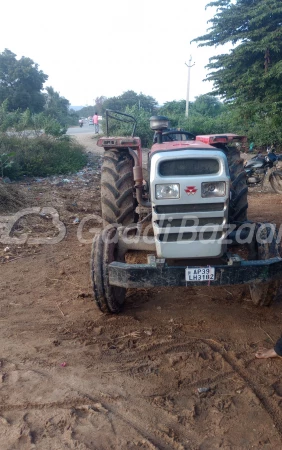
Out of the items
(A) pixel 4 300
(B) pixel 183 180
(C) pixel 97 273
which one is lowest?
(A) pixel 4 300

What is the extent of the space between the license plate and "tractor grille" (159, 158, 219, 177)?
813mm

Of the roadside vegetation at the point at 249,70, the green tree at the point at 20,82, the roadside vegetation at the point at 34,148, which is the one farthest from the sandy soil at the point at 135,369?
the green tree at the point at 20,82

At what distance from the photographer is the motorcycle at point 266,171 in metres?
10.3

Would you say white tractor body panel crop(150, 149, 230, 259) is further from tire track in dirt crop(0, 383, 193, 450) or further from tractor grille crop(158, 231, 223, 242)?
tire track in dirt crop(0, 383, 193, 450)

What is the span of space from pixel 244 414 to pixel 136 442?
0.78 meters

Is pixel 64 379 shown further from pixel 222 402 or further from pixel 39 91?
pixel 39 91

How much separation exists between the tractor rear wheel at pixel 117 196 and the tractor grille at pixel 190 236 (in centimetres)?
113

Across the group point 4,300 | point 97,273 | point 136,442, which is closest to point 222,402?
point 136,442

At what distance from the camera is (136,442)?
258 centimetres

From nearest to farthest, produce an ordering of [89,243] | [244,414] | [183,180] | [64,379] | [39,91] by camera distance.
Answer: [244,414]
[64,379]
[183,180]
[89,243]
[39,91]

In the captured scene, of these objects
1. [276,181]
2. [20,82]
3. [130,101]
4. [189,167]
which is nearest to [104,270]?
[189,167]

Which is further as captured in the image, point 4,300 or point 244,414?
point 4,300

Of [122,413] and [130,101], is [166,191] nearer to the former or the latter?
[122,413]

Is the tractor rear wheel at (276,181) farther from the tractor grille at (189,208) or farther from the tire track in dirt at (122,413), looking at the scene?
the tire track in dirt at (122,413)
